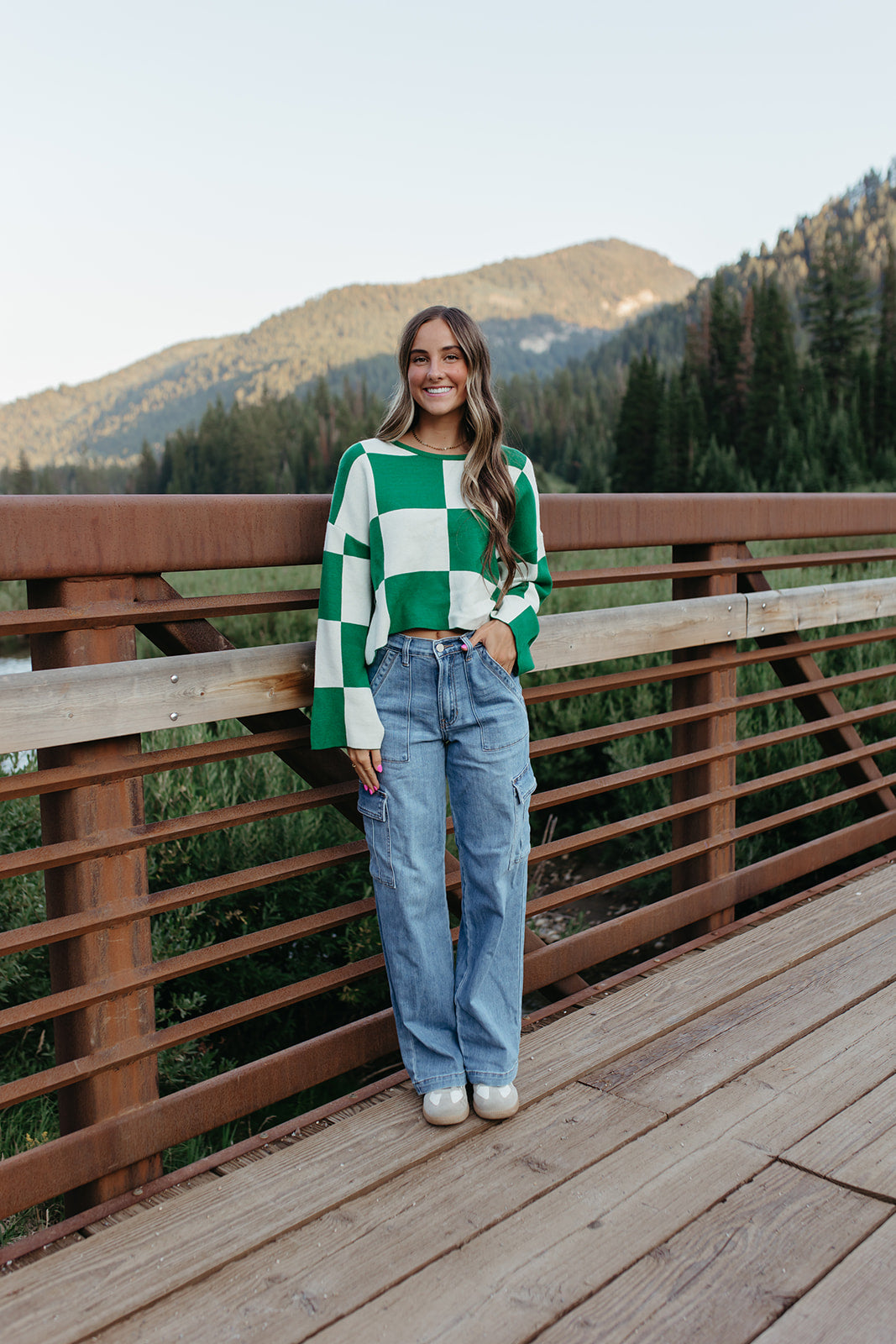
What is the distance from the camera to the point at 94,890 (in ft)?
5.52

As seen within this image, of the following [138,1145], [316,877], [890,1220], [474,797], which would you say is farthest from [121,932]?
[316,877]

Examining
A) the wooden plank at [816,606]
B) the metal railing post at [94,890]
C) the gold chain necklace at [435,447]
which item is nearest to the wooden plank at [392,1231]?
the metal railing post at [94,890]

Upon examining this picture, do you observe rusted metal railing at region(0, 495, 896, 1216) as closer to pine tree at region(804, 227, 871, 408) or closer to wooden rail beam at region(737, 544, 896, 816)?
wooden rail beam at region(737, 544, 896, 816)

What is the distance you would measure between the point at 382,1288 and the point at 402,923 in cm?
62

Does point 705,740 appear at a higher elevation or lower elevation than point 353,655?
lower

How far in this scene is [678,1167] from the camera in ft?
5.54

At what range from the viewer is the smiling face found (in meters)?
1.89

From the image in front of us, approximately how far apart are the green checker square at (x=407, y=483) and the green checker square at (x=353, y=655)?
221 mm

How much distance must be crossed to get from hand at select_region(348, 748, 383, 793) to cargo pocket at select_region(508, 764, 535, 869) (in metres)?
0.27

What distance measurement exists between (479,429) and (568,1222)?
4.37 ft

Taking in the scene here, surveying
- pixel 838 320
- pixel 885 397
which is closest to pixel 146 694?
pixel 885 397

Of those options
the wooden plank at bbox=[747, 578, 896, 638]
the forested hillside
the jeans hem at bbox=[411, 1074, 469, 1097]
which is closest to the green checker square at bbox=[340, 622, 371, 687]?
the jeans hem at bbox=[411, 1074, 469, 1097]

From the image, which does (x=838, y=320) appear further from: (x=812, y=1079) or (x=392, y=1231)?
(x=392, y=1231)

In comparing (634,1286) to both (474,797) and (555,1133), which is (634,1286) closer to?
(555,1133)
